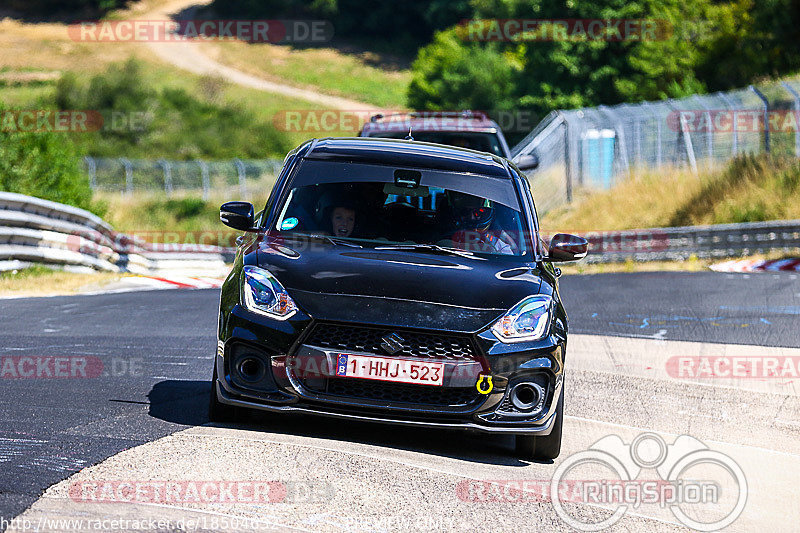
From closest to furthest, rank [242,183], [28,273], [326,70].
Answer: [28,273], [242,183], [326,70]

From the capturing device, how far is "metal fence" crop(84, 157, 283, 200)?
129ft

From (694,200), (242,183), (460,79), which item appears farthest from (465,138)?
(460,79)

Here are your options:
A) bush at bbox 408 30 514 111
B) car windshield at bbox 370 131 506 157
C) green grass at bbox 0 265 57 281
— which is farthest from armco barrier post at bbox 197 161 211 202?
bush at bbox 408 30 514 111

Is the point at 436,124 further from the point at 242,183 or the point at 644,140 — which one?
the point at 242,183

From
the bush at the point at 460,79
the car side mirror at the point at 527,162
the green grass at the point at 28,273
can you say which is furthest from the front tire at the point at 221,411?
the bush at the point at 460,79

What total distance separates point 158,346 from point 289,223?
339 cm

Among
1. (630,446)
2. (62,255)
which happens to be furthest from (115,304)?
(630,446)

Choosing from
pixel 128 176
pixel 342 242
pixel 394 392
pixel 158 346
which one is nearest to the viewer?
pixel 394 392

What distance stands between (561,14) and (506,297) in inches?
1931

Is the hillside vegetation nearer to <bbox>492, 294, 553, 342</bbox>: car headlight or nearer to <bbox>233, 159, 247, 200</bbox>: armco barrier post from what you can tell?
<bbox>233, 159, 247, 200</bbox>: armco barrier post

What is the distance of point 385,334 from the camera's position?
244 inches

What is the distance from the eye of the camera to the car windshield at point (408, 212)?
7172mm

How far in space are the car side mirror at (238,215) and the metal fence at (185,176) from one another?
3137 cm

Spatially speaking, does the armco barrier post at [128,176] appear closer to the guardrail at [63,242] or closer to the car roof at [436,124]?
the guardrail at [63,242]
